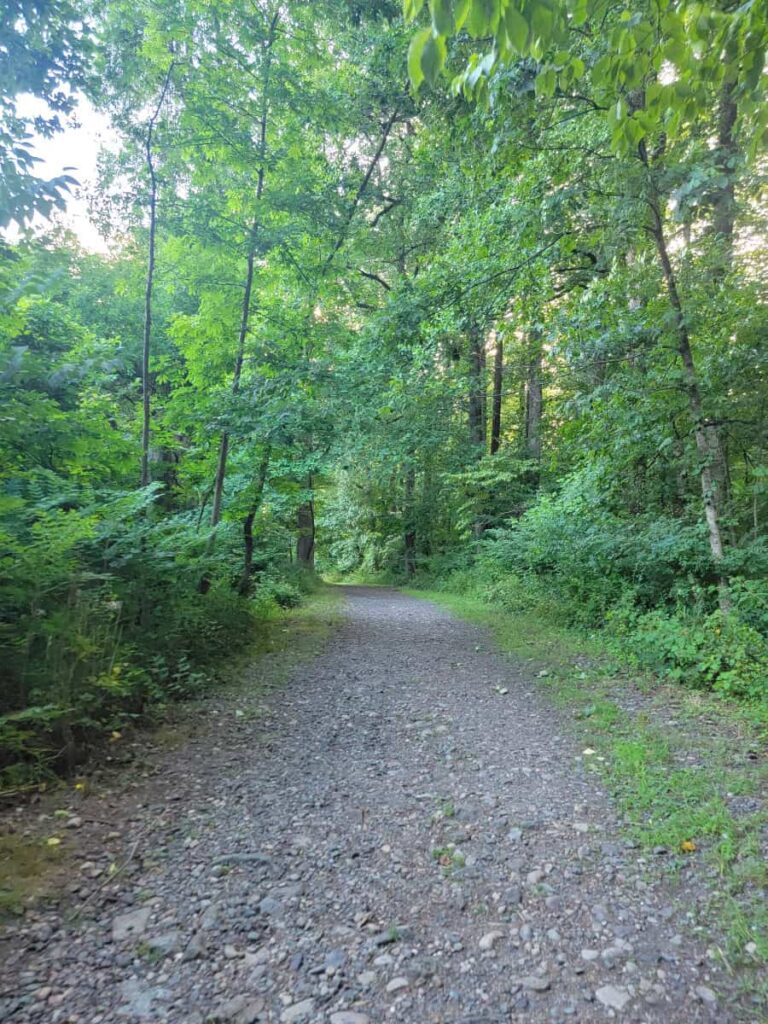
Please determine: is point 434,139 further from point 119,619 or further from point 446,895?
point 446,895

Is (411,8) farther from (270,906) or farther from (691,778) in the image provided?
(691,778)

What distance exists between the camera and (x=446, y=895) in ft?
7.92

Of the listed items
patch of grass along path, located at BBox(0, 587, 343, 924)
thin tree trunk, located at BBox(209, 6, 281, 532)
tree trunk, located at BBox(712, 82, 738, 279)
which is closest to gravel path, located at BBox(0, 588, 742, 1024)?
patch of grass along path, located at BBox(0, 587, 343, 924)

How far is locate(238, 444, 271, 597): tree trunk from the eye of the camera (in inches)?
345

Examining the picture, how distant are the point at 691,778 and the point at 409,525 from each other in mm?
17442

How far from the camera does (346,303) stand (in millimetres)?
10367

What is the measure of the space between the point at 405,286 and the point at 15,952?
8429 mm

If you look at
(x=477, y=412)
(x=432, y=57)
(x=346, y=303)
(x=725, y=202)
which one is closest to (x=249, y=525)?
(x=346, y=303)

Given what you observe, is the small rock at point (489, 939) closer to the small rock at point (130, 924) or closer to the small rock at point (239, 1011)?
the small rock at point (239, 1011)

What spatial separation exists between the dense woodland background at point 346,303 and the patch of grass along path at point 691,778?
692 mm

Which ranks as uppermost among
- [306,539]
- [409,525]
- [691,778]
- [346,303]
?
[346,303]

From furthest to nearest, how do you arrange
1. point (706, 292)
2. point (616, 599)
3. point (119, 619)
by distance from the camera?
point (616, 599), point (706, 292), point (119, 619)

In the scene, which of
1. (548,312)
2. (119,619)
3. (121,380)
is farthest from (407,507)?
(119,619)

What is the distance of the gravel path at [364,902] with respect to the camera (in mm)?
1859
